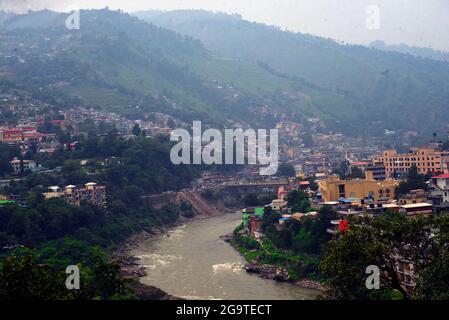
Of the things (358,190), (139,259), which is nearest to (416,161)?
(358,190)

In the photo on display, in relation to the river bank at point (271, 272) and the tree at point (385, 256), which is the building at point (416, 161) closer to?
the river bank at point (271, 272)

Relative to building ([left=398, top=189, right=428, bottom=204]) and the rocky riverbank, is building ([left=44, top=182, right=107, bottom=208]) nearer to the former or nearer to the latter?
the rocky riverbank

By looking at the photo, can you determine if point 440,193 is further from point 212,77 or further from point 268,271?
point 212,77

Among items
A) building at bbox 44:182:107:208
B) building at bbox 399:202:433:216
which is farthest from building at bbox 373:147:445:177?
building at bbox 44:182:107:208

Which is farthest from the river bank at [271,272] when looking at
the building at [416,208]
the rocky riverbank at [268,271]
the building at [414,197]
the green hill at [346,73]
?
the green hill at [346,73]
